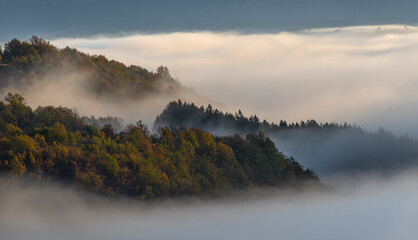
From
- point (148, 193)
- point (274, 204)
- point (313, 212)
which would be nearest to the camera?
point (148, 193)

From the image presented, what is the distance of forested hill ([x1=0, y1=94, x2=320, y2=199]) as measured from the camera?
108 meters

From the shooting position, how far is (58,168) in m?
108

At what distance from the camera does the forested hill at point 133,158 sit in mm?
108125

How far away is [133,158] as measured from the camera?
119 m

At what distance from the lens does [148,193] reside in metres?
117

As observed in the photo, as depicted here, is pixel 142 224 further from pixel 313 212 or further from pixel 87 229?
pixel 313 212

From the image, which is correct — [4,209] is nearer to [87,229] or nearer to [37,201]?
[37,201]

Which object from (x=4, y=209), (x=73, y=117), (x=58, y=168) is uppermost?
(x=73, y=117)

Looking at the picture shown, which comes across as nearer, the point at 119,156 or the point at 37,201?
the point at 37,201

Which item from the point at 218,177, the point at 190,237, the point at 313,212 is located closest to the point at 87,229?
the point at 218,177

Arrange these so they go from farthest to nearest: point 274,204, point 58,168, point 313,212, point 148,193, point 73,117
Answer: point 313,212 < point 274,204 < point 73,117 < point 148,193 < point 58,168

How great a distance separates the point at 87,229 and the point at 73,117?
26209 millimetres

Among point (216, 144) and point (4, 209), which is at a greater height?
point (216, 144)

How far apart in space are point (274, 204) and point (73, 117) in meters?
46.6
